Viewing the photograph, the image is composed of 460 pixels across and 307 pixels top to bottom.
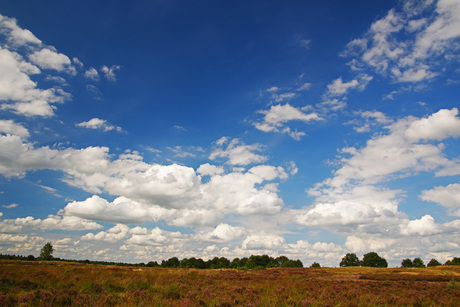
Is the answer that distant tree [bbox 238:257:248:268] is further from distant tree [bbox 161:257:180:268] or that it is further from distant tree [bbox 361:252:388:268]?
distant tree [bbox 361:252:388:268]

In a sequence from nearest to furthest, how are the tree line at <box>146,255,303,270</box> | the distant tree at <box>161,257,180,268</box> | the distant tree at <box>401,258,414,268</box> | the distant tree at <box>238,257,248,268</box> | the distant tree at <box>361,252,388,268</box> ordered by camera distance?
the tree line at <box>146,255,303,270</box>
the distant tree at <box>238,257,248,268</box>
the distant tree at <box>361,252,388,268</box>
the distant tree at <box>161,257,180,268</box>
the distant tree at <box>401,258,414,268</box>

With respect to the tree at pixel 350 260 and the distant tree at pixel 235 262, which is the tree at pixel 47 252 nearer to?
the distant tree at pixel 235 262

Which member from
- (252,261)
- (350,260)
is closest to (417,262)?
(350,260)

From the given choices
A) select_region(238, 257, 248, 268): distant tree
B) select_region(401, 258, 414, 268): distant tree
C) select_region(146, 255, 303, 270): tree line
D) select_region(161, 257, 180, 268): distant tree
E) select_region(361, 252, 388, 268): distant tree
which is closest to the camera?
select_region(146, 255, 303, 270): tree line

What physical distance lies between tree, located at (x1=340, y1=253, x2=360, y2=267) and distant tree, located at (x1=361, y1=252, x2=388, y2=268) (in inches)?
147

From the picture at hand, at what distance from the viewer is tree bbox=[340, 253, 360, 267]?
123 m

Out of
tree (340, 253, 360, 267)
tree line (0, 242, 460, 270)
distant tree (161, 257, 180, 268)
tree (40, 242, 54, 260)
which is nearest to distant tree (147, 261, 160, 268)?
tree line (0, 242, 460, 270)

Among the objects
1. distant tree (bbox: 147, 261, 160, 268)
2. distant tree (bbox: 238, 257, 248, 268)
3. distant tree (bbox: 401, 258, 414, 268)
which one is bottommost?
distant tree (bbox: 401, 258, 414, 268)

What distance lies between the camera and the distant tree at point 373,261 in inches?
4685

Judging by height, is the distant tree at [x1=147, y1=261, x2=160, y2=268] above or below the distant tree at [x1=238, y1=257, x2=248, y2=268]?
below

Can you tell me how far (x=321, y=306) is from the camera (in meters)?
10.9

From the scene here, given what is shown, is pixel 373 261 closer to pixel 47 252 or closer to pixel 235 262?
pixel 235 262

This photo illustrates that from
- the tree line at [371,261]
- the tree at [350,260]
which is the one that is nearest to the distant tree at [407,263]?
the tree line at [371,261]

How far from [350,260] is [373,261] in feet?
33.8
